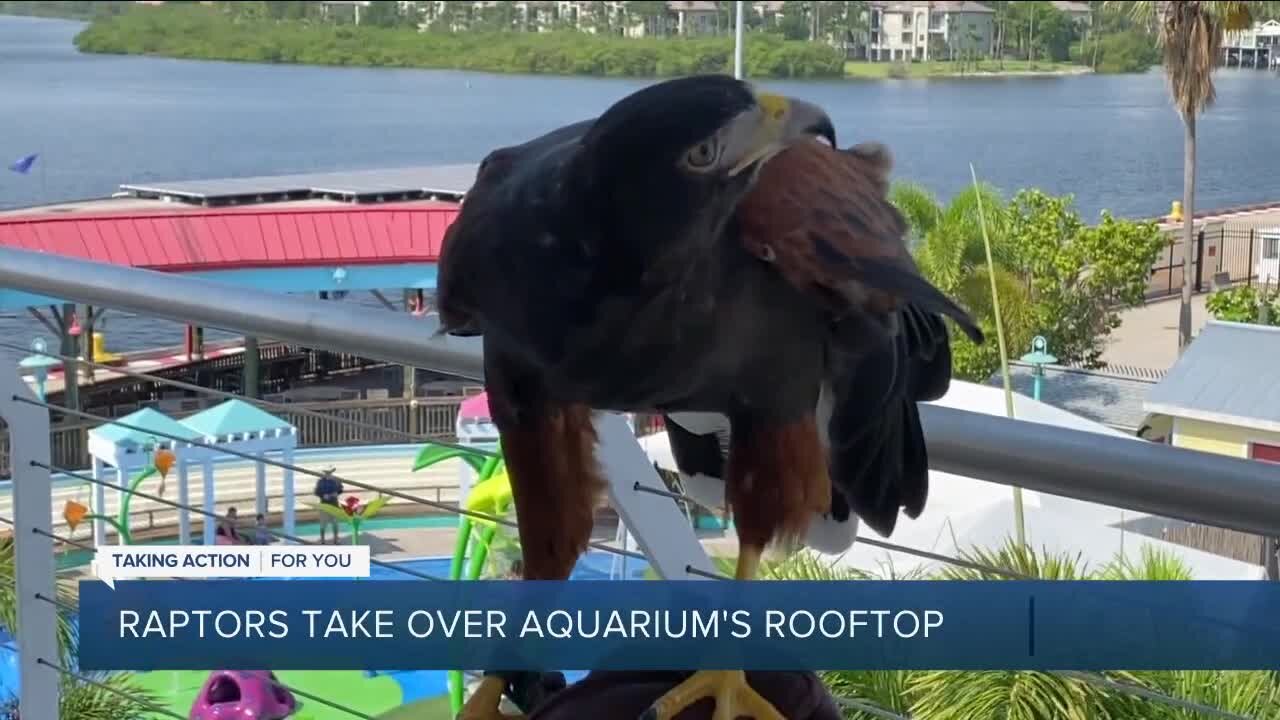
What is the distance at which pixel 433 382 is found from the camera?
14430mm

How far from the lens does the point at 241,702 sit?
18.8 feet

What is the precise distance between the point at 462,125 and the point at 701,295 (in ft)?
146

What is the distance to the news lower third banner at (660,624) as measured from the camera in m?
1.05

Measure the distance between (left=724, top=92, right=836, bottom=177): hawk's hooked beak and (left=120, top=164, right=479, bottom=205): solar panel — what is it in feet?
53.1

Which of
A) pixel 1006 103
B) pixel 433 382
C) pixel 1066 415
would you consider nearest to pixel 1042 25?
pixel 433 382

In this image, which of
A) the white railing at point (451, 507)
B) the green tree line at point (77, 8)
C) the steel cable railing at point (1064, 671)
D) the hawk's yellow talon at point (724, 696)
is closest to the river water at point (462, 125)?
the green tree line at point (77, 8)

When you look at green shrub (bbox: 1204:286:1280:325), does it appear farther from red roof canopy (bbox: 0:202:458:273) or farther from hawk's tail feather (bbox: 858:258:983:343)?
hawk's tail feather (bbox: 858:258:983:343)

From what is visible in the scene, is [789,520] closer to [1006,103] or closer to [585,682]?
[585,682]

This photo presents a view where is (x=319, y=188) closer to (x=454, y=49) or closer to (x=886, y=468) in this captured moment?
(x=886, y=468)

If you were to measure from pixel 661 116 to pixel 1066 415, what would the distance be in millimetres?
6061

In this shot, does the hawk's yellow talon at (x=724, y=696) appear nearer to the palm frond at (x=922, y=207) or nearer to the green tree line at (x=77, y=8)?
the palm frond at (x=922, y=207)

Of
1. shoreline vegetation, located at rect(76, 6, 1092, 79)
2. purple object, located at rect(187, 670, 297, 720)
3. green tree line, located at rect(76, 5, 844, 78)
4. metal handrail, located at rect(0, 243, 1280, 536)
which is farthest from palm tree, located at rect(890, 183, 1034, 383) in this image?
green tree line, located at rect(76, 5, 844, 78)

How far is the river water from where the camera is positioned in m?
19.4

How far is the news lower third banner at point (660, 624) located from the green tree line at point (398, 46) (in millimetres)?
27969
